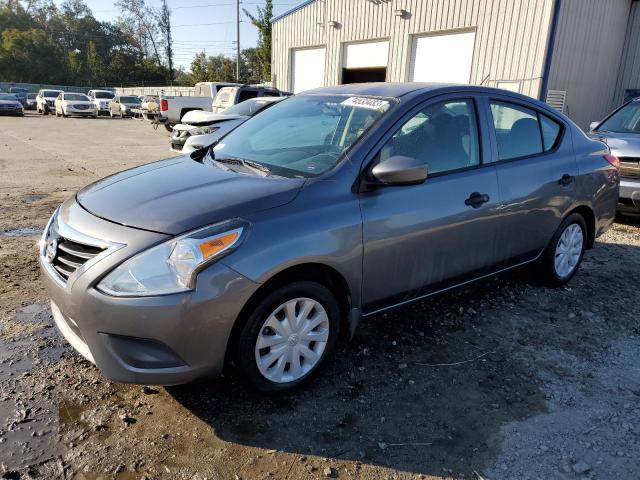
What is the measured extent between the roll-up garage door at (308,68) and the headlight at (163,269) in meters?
17.3

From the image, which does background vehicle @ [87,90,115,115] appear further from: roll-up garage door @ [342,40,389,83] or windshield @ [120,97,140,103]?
roll-up garage door @ [342,40,389,83]

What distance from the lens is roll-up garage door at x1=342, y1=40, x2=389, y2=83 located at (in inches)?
643

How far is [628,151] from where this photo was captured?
6.68 metres

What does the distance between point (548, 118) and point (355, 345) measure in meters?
2.54

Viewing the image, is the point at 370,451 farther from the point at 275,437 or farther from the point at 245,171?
the point at 245,171

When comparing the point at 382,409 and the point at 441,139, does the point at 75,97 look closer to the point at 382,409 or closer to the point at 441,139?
the point at 441,139

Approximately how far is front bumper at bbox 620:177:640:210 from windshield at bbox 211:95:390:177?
16.2 ft

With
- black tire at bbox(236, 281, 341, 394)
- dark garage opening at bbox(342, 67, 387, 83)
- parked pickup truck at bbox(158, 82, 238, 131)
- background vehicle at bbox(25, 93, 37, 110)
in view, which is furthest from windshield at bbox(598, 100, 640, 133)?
background vehicle at bbox(25, 93, 37, 110)

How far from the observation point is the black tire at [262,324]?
249 centimetres

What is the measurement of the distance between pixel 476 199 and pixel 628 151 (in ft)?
15.1

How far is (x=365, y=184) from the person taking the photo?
2863 millimetres

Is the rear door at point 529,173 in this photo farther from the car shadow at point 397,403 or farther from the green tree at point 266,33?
the green tree at point 266,33

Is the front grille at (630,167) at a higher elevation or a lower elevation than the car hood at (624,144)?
lower

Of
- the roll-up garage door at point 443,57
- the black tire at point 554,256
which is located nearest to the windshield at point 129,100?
the roll-up garage door at point 443,57
